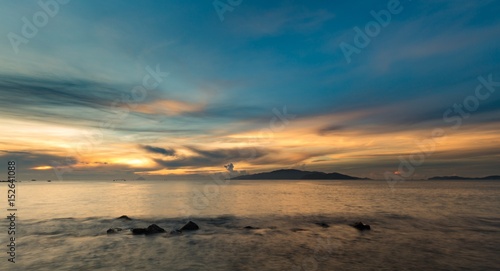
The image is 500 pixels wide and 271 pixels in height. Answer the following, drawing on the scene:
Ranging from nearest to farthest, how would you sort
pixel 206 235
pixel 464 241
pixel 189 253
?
pixel 189 253, pixel 464 241, pixel 206 235

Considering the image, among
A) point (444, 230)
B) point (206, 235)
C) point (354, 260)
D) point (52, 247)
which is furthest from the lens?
point (444, 230)

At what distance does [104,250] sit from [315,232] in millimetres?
27775

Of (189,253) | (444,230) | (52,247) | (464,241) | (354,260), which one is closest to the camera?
(354,260)

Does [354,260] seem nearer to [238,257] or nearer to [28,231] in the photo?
[238,257]

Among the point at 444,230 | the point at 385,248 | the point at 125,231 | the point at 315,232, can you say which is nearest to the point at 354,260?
the point at 385,248

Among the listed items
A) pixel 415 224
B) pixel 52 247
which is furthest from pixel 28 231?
pixel 415 224

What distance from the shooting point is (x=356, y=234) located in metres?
40.2

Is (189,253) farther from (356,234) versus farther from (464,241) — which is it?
(464,241)

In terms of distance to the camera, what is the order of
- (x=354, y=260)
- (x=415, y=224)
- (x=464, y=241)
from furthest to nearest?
(x=415, y=224) → (x=464, y=241) → (x=354, y=260)

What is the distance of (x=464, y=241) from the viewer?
3612 centimetres

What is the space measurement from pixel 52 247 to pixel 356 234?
38.5m

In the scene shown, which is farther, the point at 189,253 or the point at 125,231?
the point at 125,231

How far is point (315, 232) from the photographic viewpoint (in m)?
42.0

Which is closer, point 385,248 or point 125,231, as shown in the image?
point 385,248
